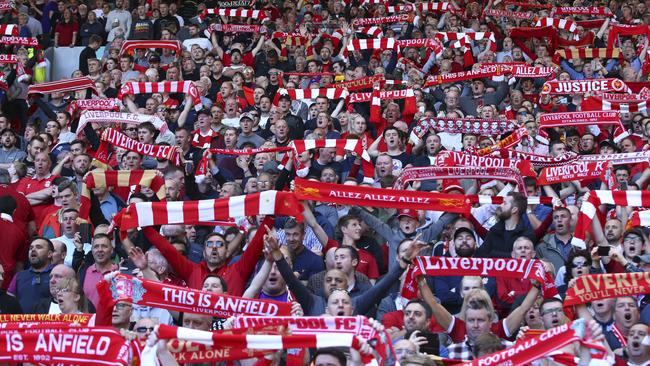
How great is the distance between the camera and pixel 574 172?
11.5m

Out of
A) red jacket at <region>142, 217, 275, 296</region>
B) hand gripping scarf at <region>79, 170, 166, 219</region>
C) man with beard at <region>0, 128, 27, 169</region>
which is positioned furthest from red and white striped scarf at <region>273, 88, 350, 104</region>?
red jacket at <region>142, 217, 275, 296</region>

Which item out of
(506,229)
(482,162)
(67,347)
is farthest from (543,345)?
(482,162)

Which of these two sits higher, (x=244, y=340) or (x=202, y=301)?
Result: (x=202, y=301)

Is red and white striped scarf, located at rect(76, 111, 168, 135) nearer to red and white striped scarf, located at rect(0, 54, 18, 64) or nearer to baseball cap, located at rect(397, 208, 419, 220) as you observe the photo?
red and white striped scarf, located at rect(0, 54, 18, 64)

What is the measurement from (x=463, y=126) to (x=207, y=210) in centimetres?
533

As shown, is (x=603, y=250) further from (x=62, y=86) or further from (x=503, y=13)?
(x=503, y=13)

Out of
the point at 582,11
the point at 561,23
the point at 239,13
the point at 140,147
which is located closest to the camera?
the point at 140,147

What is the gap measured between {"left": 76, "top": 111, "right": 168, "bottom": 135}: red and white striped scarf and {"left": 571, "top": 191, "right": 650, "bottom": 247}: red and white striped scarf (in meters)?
5.92

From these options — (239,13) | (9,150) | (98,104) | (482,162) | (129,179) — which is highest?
(239,13)

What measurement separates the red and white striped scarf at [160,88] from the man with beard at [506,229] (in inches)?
239

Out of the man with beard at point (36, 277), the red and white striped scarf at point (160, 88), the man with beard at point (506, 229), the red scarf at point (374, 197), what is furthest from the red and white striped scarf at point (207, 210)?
the red and white striped scarf at point (160, 88)

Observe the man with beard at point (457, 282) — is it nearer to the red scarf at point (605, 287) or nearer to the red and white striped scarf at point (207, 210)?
the red and white striped scarf at point (207, 210)

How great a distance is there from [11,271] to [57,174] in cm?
230

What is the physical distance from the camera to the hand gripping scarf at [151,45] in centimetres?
1819
